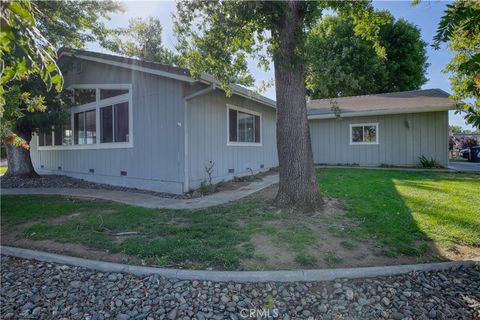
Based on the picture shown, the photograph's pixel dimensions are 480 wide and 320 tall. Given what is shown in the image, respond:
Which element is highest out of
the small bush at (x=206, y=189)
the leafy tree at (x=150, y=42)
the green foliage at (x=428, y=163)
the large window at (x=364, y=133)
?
the leafy tree at (x=150, y=42)

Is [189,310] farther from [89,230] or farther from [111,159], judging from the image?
[111,159]

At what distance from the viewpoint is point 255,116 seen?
10.7 meters

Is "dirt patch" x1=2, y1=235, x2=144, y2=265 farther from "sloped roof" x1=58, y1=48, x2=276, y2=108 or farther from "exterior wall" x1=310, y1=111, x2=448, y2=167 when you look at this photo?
"exterior wall" x1=310, y1=111, x2=448, y2=167

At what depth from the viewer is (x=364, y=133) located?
1314cm

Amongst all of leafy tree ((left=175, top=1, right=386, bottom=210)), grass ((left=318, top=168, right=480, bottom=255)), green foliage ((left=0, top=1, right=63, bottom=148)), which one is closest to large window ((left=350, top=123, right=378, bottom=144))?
grass ((left=318, top=168, right=480, bottom=255))

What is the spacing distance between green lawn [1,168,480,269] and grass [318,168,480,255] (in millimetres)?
15

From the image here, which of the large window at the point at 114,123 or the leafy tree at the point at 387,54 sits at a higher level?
the leafy tree at the point at 387,54

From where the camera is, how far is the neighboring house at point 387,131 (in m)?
11.6

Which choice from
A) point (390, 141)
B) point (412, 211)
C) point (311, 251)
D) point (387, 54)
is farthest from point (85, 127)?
point (387, 54)

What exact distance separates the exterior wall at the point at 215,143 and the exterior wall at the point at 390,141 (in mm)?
4812

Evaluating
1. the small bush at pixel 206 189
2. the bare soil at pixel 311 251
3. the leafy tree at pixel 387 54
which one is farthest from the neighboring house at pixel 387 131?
the bare soil at pixel 311 251

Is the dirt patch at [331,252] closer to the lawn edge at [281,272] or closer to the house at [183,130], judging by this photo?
the lawn edge at [281,272]

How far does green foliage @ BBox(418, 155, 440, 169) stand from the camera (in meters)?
11.5

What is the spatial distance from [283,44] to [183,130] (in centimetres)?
334
